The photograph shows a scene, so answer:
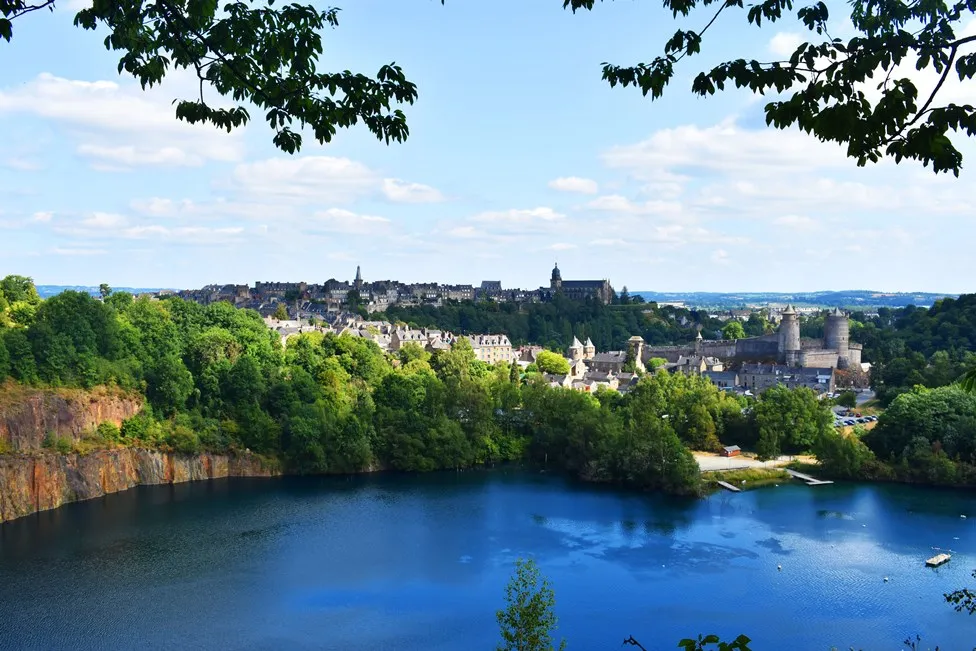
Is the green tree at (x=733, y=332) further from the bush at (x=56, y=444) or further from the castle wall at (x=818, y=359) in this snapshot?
the bush at (x=56, y=444)

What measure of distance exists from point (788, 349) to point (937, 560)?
37.0 meters

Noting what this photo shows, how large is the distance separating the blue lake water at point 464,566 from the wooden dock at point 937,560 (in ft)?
1.02

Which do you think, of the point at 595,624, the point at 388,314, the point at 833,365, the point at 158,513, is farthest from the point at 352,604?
the point at 388,314

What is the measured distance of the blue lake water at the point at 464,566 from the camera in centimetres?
1711

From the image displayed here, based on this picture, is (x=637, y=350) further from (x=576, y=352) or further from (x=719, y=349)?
(x=719, y=349)

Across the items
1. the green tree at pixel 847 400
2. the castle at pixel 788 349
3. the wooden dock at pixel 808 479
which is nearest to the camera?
the wooden dock at pixel 808 479

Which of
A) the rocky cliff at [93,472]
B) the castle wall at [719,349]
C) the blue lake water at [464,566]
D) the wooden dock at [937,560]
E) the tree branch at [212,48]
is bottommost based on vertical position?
the blue lake water at [464,566]

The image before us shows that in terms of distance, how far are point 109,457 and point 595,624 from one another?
1796 cm

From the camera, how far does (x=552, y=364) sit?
2078 inches

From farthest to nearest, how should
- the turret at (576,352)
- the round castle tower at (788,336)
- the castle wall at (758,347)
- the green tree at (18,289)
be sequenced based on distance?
1. the turret at (576,352)
2. the castle wall at (758,347)
3. the round castle tower at (788,336)
4. the green tree at (18,289)

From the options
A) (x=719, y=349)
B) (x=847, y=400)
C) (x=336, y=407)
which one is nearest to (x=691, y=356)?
(x=719, y=349)

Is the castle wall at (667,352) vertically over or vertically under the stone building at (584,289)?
under

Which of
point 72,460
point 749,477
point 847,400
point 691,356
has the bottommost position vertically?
point 749,477

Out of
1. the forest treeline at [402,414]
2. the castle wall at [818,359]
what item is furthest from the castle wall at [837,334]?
the forest treeline at [402,414]
